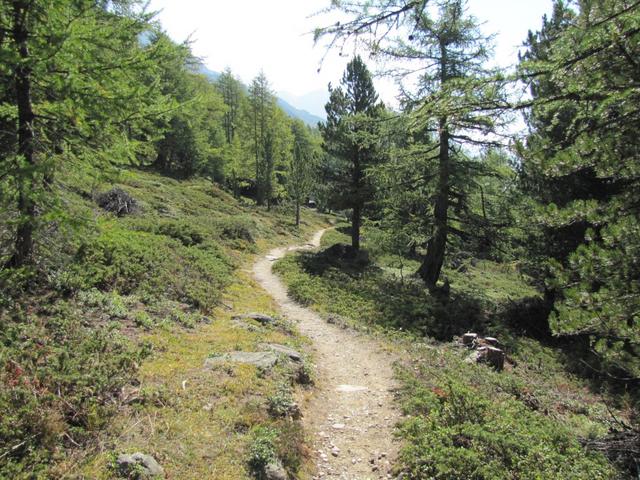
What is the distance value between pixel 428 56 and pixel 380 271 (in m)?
11.2

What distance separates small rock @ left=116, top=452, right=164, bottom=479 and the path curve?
228 centimetres

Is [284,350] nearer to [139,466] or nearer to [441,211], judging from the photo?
[139,466]

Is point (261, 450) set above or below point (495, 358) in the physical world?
above

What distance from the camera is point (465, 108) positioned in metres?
4.29

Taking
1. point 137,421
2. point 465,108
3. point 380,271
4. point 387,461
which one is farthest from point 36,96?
point 380,271

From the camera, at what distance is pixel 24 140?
240 inches

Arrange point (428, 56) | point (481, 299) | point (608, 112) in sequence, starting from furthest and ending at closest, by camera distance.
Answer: point (481, 299) < point (428, 56) < point (608, 112)

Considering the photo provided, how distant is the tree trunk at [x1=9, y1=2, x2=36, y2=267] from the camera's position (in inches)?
194

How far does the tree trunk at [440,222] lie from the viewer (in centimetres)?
1672

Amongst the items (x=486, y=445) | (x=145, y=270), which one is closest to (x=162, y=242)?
(x=145, y=270)

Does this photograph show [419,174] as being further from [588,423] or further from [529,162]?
[529,162]

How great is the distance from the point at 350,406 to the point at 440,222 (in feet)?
37.2

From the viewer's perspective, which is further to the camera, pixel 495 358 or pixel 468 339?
pixel 468 339

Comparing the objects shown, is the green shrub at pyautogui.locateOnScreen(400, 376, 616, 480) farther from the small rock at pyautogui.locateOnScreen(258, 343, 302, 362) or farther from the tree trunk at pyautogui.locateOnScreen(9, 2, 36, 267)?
the tree trunk at pyautogui.locateOnScreen(9, 2, 36, 267)
